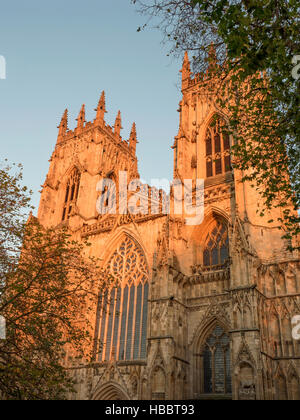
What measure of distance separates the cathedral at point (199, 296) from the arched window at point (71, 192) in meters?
4.95

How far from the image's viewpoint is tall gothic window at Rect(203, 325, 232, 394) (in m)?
18.1

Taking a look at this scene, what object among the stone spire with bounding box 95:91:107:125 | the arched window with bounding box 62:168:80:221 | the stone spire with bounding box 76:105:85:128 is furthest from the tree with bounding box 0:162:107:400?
the stone spire with bounding box 76:105:85:128

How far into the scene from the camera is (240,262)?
17828 millimetres

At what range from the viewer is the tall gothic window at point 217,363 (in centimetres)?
1807

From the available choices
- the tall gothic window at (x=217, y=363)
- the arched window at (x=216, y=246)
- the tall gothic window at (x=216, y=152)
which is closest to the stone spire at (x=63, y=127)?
the tall gothic window at (x=216, y=152)

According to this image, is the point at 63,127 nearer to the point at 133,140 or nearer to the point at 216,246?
the point at 133,140

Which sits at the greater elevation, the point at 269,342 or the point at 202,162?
the point at 202,162

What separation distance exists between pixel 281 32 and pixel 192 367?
1512 centimetres

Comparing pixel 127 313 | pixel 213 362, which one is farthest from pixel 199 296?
pixel 127 313

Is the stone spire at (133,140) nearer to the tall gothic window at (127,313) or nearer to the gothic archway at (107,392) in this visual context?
the tall gothic window at (127,313)
